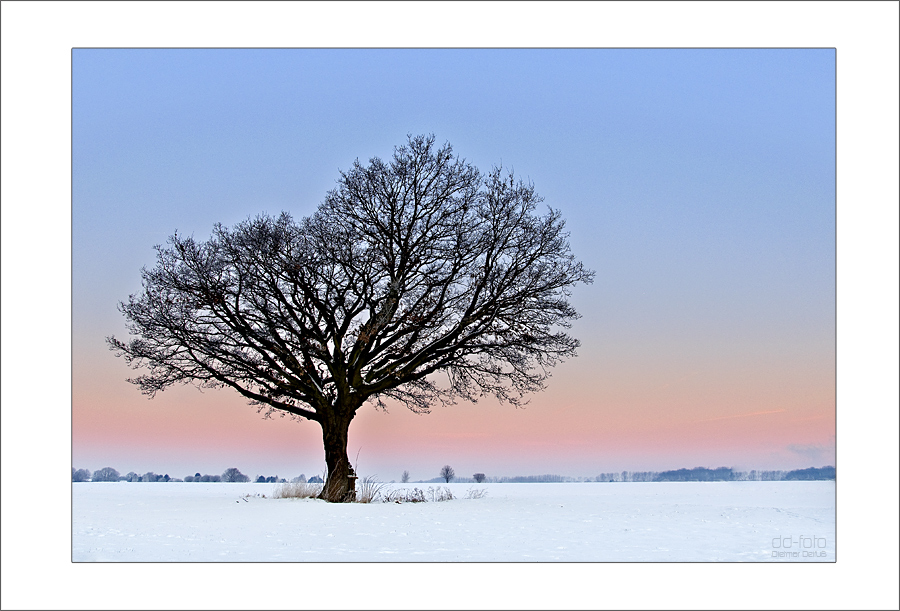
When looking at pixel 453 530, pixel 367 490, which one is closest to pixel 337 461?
pixel 367 490

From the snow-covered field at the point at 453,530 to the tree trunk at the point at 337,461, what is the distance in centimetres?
75

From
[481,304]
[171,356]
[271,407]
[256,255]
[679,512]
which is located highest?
[256,255]

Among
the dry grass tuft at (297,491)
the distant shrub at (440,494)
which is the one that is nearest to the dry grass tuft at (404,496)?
the distant shrub at (440,494)

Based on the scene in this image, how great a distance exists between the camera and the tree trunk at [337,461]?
22.1m

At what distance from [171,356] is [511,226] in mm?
10841

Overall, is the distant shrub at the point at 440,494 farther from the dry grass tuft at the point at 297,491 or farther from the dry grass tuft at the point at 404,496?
the dry grass tuft at the point at 297,491

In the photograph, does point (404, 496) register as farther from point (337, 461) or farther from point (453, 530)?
point (453, 530)

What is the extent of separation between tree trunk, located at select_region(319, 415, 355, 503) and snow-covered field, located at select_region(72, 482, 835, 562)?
750 millimetres

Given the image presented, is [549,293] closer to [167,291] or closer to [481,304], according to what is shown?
[481,304]

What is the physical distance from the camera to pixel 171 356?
74.3 feet

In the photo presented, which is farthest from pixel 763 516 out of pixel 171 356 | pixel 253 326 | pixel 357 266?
pixel 171 356

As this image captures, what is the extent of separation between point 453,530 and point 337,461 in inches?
329

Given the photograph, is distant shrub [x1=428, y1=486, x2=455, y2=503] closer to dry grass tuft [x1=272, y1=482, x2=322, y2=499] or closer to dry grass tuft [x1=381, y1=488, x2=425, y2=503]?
dry grass tuft [x1=381, y1=488, x2=425, y2=503]

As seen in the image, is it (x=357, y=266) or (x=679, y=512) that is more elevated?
(x=357, y=266)
